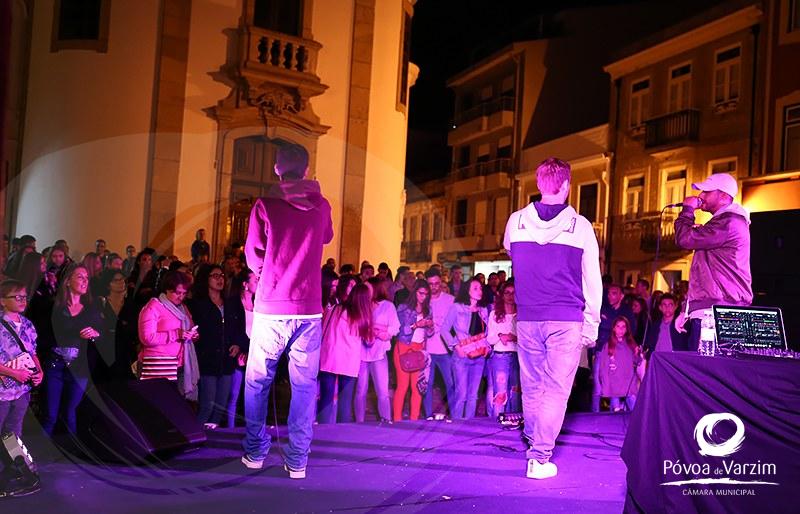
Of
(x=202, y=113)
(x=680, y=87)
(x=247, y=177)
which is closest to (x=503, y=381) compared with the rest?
(x=247, y=177)

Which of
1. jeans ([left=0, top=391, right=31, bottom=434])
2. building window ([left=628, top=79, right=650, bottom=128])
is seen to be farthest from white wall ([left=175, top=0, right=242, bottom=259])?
building window ([left=628, top=79, right=650, bottom=128])

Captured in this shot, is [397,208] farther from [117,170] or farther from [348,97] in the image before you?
[117,170]

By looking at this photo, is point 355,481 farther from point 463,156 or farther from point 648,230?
point 463,156

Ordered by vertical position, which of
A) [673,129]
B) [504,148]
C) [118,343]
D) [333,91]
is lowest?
[118,343]

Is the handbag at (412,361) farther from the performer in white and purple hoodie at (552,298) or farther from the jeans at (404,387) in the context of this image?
the performer in white and purple hoodie at (552,298)

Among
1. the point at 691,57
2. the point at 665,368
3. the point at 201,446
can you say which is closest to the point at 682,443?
the point at 665,368

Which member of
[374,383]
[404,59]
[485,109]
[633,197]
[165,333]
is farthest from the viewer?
[485,109]

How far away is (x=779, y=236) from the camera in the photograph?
825 cm

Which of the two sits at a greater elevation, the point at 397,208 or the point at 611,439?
the point at 397,208

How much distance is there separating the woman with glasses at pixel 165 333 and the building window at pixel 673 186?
19.8m

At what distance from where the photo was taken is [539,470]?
210 inches

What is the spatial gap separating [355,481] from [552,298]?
1786mm

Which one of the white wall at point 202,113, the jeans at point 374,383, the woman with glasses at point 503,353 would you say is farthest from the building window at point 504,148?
the jeans at point 374,383

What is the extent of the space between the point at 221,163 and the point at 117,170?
2041 mm
